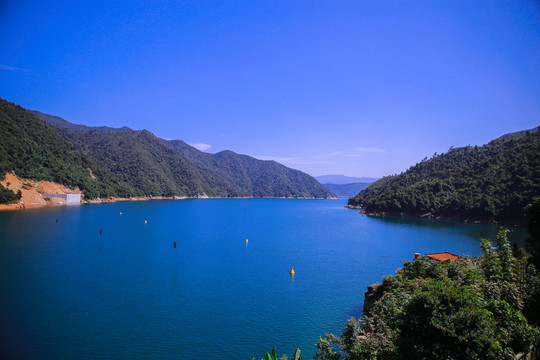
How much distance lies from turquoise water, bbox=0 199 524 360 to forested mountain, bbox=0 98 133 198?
186 ft

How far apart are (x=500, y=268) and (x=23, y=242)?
4424 centimetres

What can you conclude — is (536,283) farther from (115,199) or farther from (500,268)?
(115,199)

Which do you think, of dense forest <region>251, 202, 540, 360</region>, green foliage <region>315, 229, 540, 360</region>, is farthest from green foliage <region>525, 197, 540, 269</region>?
green foliage <region>315, 229, 540, 360</region>

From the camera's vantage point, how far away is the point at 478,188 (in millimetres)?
75750

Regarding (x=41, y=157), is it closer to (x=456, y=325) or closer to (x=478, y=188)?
(x=456, y=325)

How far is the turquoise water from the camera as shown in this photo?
48.7ft

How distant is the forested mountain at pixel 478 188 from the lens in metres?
63.1

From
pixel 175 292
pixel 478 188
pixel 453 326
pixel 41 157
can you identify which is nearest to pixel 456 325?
pixel 453 326

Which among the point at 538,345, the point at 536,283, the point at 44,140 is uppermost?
the point at 44,140

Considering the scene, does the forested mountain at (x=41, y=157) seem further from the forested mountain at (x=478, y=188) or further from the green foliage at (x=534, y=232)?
the forested mountain at (x=478, y=188)

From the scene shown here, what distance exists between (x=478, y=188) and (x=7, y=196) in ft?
370

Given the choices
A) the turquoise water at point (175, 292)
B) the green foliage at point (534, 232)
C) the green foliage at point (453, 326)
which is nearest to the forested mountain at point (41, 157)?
the turquoise water at point (175, 292)

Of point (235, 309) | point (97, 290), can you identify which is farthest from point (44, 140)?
point (235, 309)

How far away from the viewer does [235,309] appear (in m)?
19.3
